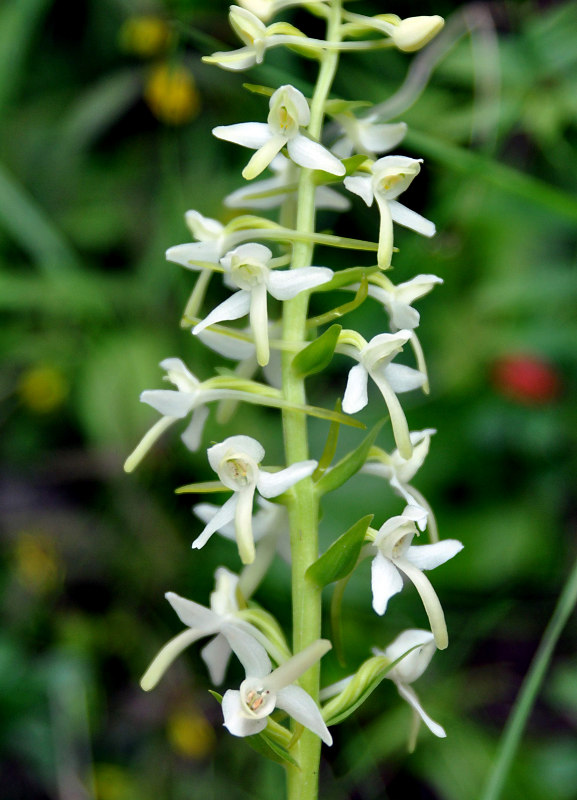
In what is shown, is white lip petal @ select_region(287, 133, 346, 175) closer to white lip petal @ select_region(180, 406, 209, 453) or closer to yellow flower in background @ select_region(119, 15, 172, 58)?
white lip petal @ select_region(180, 406, 209, 453)

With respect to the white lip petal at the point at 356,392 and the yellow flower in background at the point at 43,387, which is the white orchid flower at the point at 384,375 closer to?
the white lip petal at the point at 356,392

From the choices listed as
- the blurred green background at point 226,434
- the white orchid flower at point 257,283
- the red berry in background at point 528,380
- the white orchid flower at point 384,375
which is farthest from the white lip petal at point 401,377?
the red berry in background at point 528,380

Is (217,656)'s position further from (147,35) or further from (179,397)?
(147,35)

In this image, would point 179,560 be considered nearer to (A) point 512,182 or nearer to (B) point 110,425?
(B) point 110,425

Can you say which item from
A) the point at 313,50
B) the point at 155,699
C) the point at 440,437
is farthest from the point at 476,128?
the point at 155,699

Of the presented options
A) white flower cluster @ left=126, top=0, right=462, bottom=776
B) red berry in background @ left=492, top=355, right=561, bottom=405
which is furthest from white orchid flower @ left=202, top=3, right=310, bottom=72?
red berry in background @ left=492, top=355, right=561, bottom=405
